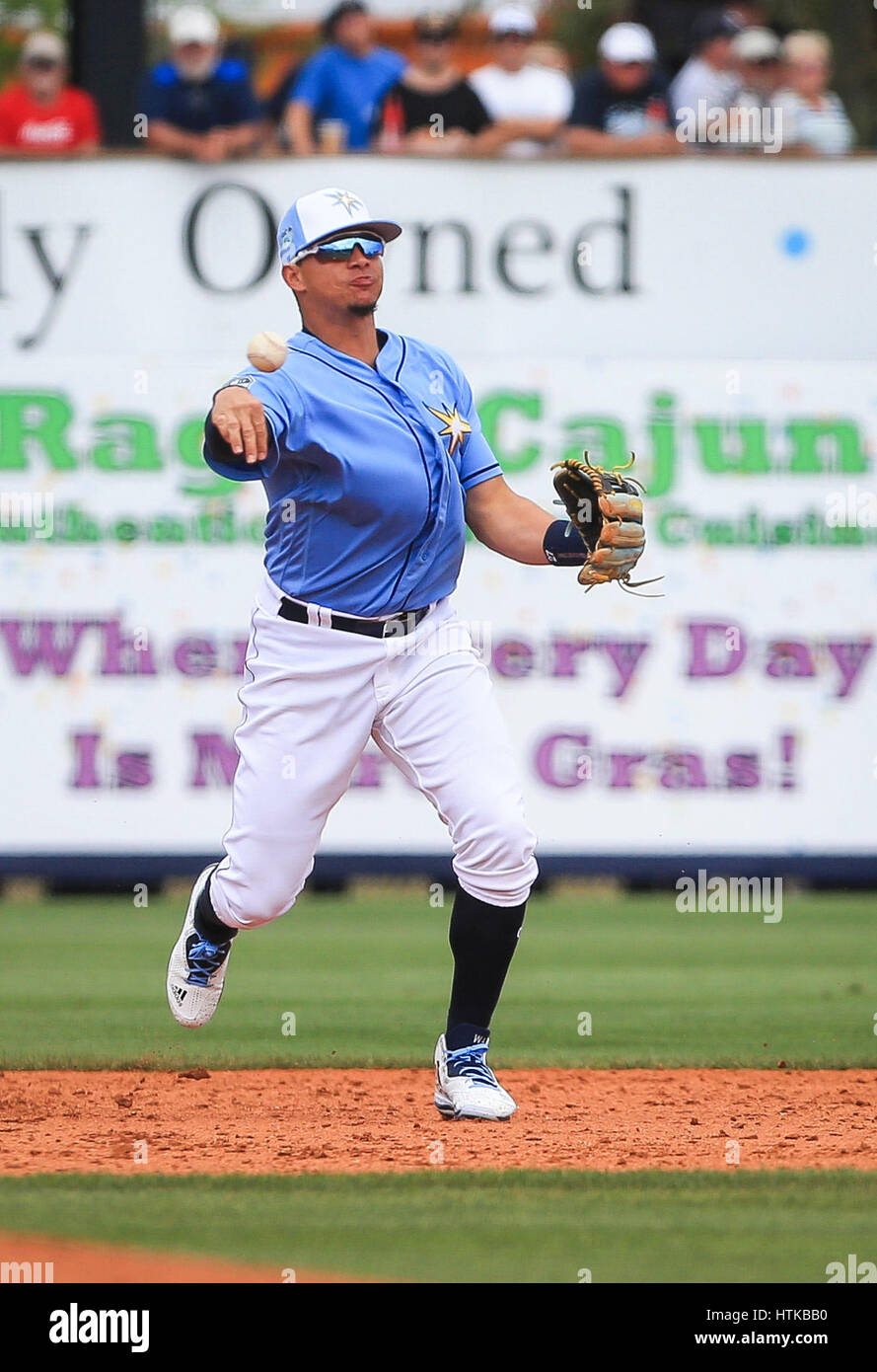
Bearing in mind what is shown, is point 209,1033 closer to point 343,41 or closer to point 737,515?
point 737,515

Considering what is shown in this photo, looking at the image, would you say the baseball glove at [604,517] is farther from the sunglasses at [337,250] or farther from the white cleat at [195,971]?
the white cleat at [195,971]

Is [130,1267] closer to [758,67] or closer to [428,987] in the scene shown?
[428,987]

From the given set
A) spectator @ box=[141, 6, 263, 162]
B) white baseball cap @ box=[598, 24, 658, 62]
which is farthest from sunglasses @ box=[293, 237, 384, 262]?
white baseball cap @ box=[598, 24, 658, 62]

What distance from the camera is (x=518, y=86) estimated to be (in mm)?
12438

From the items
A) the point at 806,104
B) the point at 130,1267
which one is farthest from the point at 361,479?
the point at 806,104

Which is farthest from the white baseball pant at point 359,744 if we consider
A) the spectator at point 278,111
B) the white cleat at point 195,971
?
the spectator at point 278,111

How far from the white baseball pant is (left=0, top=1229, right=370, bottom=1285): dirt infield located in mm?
1678

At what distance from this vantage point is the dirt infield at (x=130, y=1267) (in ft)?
14.2

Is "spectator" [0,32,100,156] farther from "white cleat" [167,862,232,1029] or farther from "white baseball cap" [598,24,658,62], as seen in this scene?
"white cleat" [167,862,232,1029]

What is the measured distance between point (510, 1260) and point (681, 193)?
8.46 m

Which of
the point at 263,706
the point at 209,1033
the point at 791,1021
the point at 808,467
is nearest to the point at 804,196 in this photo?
the point at 808,467

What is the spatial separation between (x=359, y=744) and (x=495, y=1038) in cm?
223

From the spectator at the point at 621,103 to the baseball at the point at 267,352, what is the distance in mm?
6635

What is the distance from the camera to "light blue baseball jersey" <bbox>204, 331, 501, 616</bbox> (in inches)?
232
